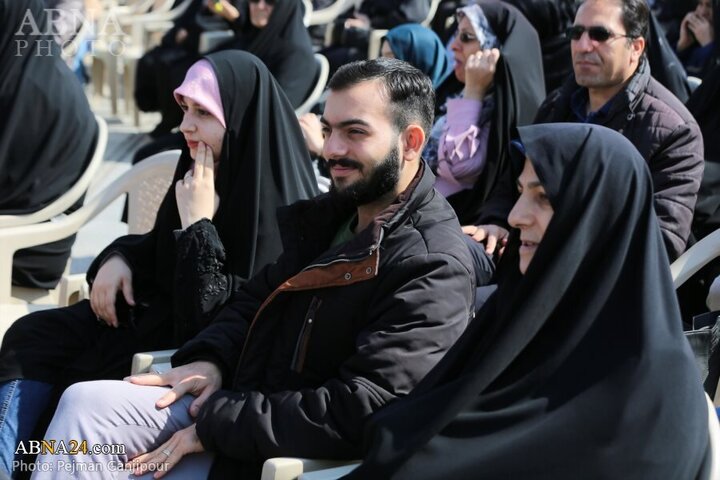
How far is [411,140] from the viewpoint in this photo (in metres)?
2.75

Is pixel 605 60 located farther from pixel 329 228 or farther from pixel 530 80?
pixel 329 228

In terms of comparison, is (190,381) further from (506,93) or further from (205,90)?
(506,93)

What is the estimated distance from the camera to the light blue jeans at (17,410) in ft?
9.46

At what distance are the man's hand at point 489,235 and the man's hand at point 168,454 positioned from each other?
157 cm

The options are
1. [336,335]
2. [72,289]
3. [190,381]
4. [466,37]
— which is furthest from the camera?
[466,37]

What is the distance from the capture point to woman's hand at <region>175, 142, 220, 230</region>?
316cm

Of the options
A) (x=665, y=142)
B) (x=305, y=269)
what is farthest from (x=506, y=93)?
(x=305, y=269)

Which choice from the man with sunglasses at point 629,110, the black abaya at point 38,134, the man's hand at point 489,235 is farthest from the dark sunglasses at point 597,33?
the black abaya at point 38,134

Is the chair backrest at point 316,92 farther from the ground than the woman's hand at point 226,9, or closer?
closer

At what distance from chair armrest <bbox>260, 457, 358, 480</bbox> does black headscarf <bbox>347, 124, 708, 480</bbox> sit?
261mm

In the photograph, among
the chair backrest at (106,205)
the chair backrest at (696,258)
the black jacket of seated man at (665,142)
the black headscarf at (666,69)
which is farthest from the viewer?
the black headscarf at (666,69)

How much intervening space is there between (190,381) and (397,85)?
92 cm

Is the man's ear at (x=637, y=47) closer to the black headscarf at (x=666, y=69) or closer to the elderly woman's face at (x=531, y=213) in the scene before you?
the black headscarf at (x=666, y=69)

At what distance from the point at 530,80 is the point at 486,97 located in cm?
22
